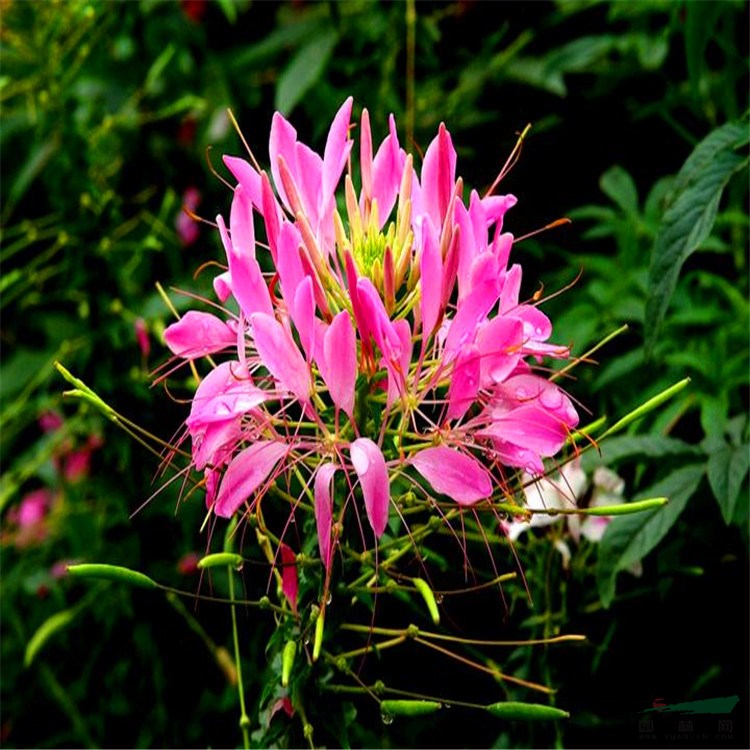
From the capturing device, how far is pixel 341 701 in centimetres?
71

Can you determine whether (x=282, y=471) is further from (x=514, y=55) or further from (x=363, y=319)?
(x=514, y=55)

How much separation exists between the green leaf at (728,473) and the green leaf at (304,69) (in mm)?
674

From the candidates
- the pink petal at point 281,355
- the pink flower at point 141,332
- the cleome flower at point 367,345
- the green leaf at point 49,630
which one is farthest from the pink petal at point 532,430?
the green leaf at point 49,630

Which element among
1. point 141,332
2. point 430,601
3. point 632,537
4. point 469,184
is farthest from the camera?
point 469,184

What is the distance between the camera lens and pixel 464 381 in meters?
0.63

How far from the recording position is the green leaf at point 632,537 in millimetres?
893

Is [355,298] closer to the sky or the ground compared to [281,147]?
closer to the ground

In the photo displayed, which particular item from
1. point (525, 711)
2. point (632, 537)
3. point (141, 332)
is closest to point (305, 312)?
point (525, 711)

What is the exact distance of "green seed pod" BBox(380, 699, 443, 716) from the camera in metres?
0.61

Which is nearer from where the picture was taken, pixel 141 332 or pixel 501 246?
pixel 501 246

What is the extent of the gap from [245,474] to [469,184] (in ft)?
2.85

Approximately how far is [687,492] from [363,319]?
44 centimetres

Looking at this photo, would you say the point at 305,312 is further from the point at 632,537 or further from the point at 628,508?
the point at 632,537

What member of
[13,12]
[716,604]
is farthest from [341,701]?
[13,12]
